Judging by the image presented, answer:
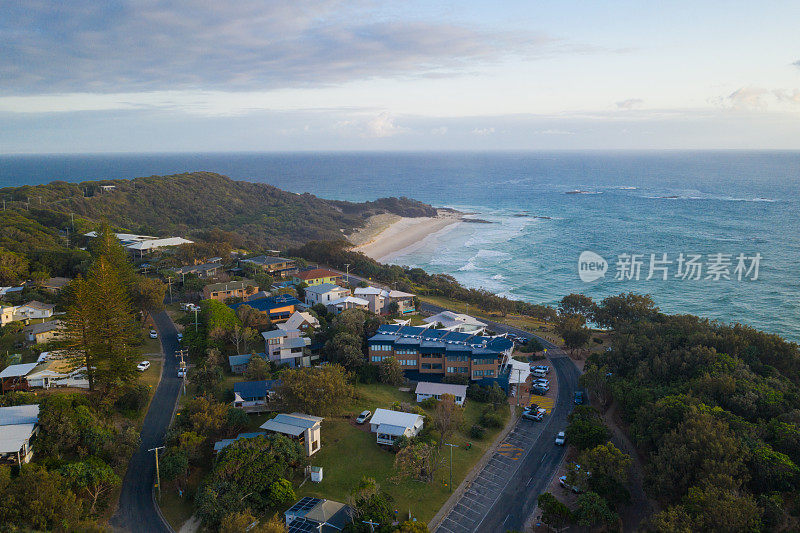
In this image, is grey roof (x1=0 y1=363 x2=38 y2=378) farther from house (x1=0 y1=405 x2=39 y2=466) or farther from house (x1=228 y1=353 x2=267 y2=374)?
house (x1=228 y1=353 x2=267 y2=374)

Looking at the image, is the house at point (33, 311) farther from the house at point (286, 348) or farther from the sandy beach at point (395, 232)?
the sandy beach at point (395, 232)

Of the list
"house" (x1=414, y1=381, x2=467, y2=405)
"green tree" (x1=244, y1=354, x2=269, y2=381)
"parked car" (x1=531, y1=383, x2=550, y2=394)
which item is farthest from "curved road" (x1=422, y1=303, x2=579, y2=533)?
"green tree" (x1=244, y1=354, x2=269, y2=381)

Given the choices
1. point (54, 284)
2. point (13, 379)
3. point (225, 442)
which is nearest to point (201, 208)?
point (54, 284)

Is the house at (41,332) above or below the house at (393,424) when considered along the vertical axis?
above

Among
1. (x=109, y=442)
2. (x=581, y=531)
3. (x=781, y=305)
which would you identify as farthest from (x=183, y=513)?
(x=781, y=305)

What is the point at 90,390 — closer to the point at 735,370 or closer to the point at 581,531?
the point at 581,531

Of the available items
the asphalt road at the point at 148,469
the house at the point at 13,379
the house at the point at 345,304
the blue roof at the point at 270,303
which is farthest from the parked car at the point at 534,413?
the house at the point at 13,379
